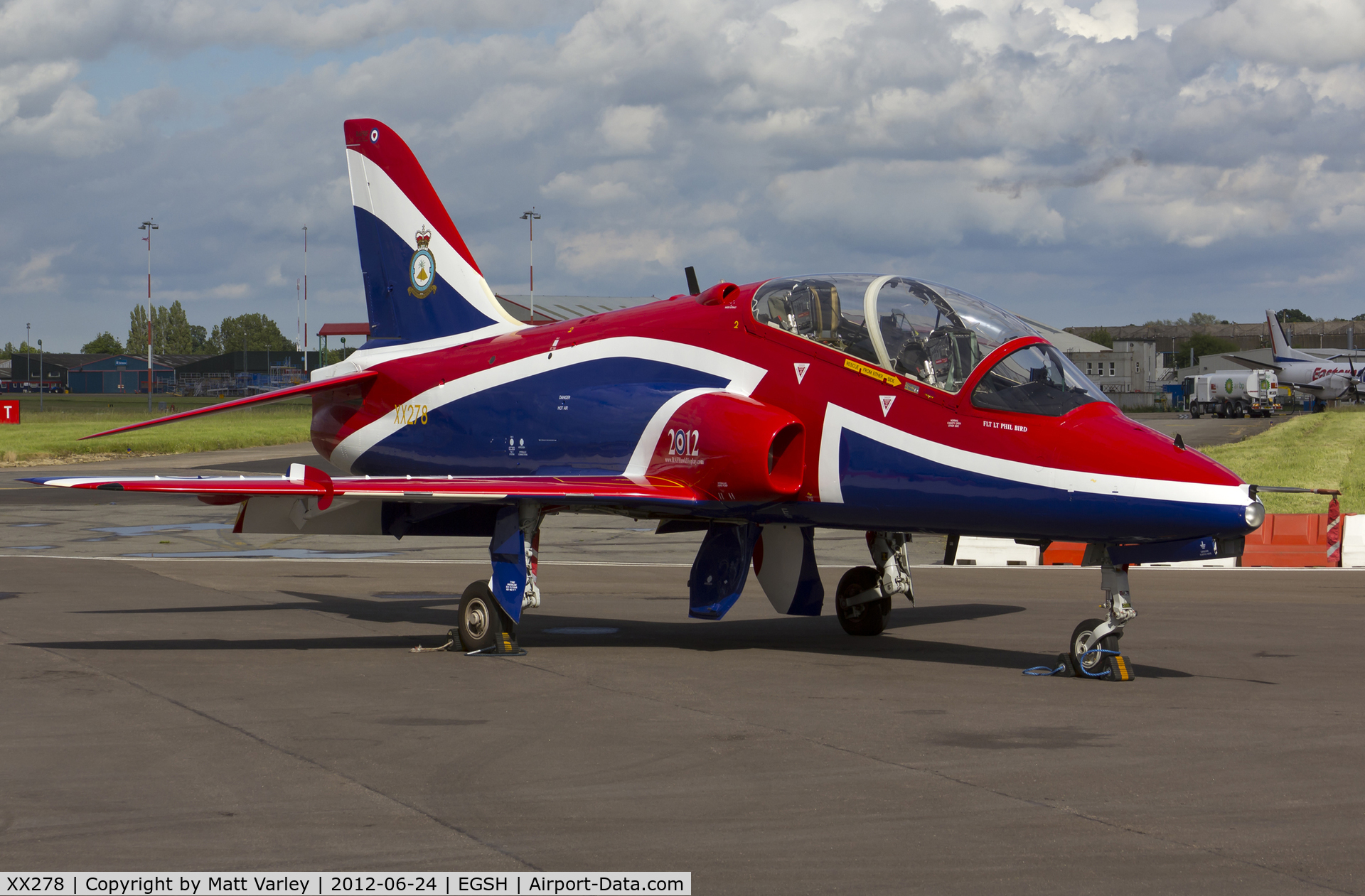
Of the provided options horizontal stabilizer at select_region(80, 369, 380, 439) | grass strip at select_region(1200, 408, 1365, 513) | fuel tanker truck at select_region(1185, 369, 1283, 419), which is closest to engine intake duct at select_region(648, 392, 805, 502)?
horizontal stabilizer at select_region(80, 369, 380, 439)

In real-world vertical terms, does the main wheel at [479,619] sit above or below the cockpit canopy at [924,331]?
below

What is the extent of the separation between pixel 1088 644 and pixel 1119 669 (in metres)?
0.29

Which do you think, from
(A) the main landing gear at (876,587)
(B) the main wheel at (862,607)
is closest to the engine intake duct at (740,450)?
(A) the main landing gear at (876,587)

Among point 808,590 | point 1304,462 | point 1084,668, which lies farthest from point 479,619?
point 1304,462

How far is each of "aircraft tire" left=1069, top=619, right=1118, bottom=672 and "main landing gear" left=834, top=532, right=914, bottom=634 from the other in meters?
2.51

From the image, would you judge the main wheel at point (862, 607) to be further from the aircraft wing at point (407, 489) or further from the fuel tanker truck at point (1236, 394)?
the fuel tanker truck at point (1236, 394)

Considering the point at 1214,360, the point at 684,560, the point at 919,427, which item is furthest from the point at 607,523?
the point at 1214,360

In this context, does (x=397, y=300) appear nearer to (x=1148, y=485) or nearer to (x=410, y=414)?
(x=410, y=414)

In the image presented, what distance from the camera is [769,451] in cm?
1074

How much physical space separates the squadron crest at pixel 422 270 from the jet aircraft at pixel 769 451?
2.80 feet

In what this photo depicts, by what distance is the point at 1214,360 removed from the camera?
163 m

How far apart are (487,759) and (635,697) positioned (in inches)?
82.5

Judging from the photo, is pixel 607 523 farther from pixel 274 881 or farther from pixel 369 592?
pixel 274 881

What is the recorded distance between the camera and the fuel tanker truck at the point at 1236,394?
87.2m
